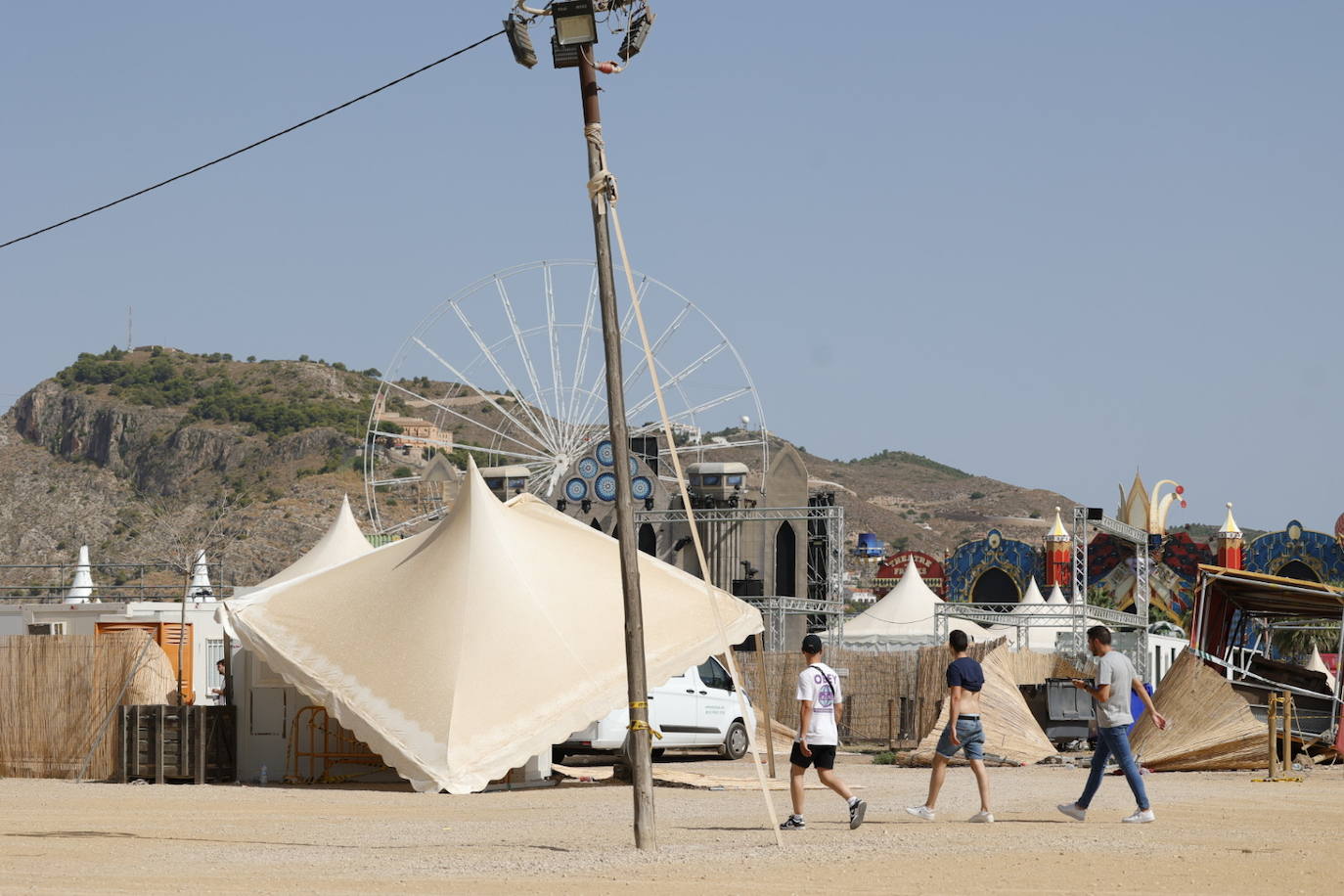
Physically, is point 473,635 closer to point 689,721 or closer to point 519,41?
point 689,721

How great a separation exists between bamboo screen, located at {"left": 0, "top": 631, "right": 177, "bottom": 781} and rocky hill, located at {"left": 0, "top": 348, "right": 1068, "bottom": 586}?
57.5 meters

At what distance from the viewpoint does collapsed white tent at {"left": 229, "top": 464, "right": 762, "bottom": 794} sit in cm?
1667

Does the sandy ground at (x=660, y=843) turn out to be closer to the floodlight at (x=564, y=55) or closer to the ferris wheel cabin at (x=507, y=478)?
the floodlight at (x=564, y=55)

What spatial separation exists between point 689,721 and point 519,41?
40.1 feet

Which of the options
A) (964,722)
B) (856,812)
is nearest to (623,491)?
(856,812)

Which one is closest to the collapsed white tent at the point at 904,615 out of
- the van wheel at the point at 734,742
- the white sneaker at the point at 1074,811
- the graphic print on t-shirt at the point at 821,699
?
the van wheel at the point at 734,742

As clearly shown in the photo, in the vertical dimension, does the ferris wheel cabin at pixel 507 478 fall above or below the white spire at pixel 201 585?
above

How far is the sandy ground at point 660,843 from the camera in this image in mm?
9508

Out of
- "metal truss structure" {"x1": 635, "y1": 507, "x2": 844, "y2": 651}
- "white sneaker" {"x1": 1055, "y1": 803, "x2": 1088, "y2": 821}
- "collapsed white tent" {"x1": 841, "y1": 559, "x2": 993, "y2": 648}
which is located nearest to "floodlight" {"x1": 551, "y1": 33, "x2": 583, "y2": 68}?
"white sneaker" {"x1": 1055, "y1": 803, "x2": 1088, "y2": 821}

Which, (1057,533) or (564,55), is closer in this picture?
(564,55)

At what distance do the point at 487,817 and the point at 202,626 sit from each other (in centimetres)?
1542

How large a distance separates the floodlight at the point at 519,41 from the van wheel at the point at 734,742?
12.9 meters

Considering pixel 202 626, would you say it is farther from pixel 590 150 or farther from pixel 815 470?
pixel 815 470

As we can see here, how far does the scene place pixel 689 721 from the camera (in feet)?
71.6
